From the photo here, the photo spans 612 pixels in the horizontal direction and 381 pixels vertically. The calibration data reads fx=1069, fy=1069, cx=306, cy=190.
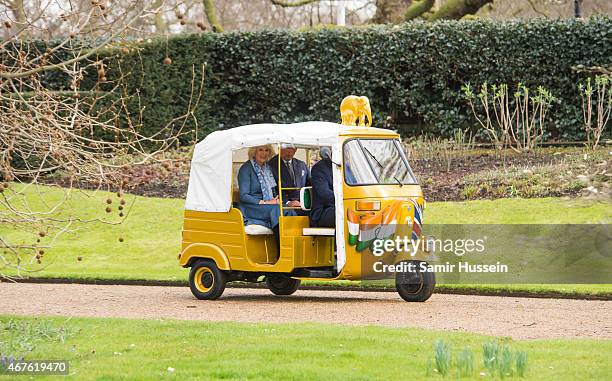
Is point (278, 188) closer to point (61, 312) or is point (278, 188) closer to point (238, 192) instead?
point (238, 192)

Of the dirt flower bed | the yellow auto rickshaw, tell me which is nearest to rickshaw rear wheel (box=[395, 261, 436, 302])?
the yellow auto rickshaw

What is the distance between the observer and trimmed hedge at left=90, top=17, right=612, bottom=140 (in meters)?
23.1

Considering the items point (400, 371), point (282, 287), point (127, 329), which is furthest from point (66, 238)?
point (400, 371)

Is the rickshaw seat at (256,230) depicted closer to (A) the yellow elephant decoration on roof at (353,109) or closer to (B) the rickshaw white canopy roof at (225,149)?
(B) the rickshaw white canopy roof at (225,149)

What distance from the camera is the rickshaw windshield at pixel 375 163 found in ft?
40.3

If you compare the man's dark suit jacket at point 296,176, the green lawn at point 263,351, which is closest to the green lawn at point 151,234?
the man's dark suit jacket at point 296,176

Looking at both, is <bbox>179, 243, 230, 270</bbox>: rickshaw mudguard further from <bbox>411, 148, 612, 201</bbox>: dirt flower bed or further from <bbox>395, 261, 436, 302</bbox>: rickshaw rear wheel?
<bbox>411, 148, 612, 201</bbox>: dirt flower bed

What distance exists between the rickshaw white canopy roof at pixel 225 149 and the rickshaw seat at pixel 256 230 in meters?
0.35

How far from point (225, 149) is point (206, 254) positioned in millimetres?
1296

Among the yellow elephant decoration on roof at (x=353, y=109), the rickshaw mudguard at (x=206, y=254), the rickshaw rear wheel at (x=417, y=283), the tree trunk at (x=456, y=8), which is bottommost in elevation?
the rickshaw rear wheel at (x=417, y=283)

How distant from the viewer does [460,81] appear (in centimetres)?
2378

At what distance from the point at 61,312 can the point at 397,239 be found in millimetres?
3836

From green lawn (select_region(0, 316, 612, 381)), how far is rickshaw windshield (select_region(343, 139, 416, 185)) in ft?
9.30

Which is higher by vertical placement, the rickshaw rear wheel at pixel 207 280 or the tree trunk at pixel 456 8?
the tree trunk at pixel 456 8
